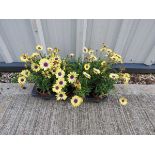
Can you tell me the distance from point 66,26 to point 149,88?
1338 millimetres

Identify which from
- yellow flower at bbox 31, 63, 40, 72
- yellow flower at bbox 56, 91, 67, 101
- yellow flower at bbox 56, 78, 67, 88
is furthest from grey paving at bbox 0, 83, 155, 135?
yellow flower at bbox 31, 63, 40, 72

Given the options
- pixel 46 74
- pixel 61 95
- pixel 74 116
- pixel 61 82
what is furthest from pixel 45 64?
pixel 74 116

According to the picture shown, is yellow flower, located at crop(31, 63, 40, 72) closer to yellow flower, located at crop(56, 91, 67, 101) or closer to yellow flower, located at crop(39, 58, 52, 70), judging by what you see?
yellow flower, located at crop(39, 58, 52, 70)

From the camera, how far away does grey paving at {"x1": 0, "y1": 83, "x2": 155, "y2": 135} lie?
1737mm

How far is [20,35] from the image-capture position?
2.14m

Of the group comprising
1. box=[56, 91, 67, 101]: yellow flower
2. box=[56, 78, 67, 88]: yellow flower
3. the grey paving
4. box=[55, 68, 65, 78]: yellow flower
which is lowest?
the grey paving

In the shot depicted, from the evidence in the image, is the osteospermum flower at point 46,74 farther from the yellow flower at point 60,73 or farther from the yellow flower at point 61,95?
the yellow flower at point 61,95

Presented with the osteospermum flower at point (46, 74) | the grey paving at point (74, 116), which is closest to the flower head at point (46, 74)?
the osteospermum flower at point (46, 74)

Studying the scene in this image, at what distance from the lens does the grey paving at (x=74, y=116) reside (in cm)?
174

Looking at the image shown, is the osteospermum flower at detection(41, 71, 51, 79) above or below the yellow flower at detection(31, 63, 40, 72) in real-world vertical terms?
below

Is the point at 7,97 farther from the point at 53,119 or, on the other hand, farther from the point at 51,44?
the point at 51,44

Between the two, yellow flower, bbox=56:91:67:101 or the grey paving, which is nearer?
the grey paving
